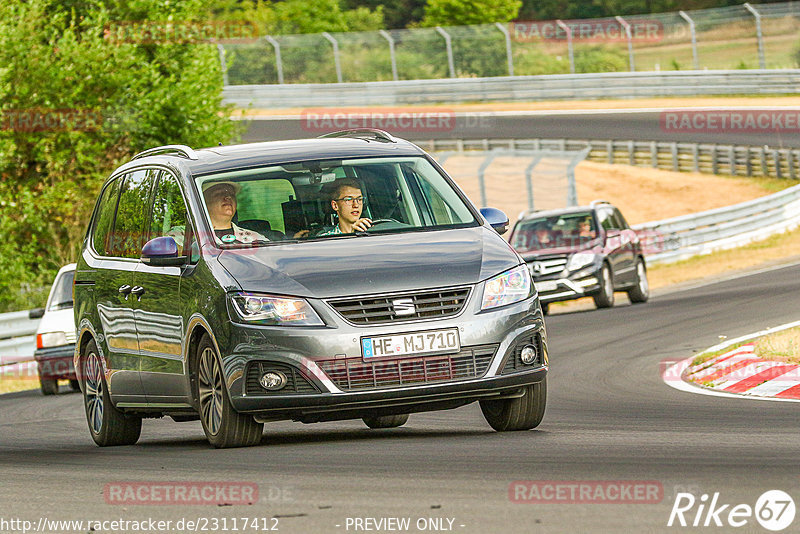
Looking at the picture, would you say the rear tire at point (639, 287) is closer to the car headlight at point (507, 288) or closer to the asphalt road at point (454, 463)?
the asphalt road at point (454, 463)

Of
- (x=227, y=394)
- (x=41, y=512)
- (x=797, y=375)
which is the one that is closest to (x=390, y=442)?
(x=227, y=394)

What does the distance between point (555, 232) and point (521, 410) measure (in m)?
15.2

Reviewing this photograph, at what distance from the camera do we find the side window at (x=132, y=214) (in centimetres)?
986

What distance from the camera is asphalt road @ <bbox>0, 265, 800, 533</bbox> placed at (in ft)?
19.5

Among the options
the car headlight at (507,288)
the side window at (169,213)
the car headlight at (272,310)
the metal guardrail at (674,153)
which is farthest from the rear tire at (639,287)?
the metal guardrail at (674,153)

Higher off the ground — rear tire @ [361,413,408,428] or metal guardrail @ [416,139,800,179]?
Result: rear tire @ [361,413,408,428]

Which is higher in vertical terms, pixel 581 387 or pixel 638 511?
pixel 638 511

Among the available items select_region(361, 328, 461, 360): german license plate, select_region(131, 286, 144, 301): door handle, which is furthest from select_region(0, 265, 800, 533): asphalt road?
select_region(131, 286, 144, 301): door handle

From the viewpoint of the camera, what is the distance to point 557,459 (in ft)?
23.7

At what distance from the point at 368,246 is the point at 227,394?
1171 mm

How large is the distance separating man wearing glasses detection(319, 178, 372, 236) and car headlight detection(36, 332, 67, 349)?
1055 centimetres

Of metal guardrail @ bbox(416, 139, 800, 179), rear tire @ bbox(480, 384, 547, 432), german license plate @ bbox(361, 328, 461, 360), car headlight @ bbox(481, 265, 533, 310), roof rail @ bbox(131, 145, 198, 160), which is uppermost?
roof rail @ bbox(131, 145, 198, 160)

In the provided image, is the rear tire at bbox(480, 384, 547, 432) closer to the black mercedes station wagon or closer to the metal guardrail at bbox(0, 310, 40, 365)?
the black mercedes station wagon

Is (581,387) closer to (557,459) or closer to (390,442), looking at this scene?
(390,442)
